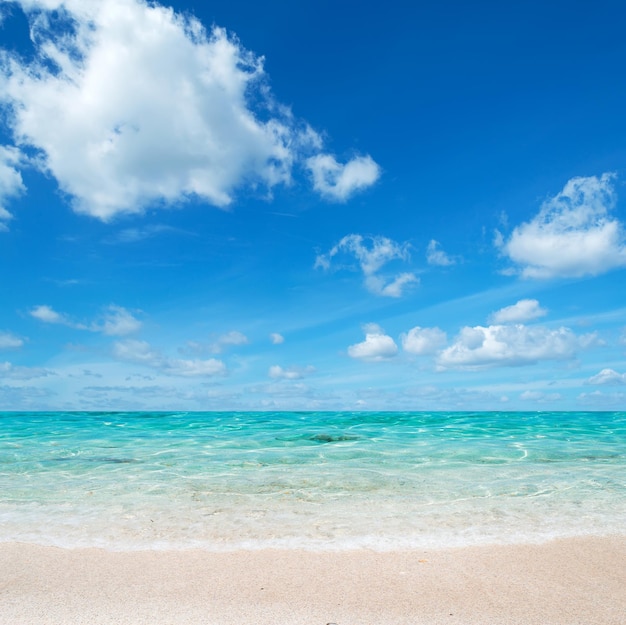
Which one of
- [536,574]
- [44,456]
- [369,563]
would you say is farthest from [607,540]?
[44,456]

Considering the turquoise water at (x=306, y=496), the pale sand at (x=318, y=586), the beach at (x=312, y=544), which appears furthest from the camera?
the turquoise water at (x=306, y=496)

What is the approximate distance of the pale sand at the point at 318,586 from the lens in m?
3.55

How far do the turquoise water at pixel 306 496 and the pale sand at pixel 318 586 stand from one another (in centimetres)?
44

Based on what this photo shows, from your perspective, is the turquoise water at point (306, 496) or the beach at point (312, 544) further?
the turquoise water at point (306, 496)

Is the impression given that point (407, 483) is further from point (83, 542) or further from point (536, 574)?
point (83, 542)

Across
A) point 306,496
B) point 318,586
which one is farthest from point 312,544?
point 306,496

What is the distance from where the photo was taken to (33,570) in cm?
443

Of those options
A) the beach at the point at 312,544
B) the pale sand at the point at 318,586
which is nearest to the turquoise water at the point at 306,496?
the beach at the point at 312,544

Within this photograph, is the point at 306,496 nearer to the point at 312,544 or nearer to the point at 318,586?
the point at 312,544

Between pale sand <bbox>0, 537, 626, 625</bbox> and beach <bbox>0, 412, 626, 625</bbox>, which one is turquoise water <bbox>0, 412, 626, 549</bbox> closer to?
beach <bbox>0, 412, 626, 625</bbox>

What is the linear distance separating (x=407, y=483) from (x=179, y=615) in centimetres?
589

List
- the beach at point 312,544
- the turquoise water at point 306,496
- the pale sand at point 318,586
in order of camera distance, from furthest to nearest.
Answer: the turquoise water at point 306,496 → the beach at point 312,544 → the pale sand at point 318,586

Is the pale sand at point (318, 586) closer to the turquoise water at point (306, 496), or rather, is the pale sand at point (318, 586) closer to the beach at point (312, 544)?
the beach at point (312, 544)

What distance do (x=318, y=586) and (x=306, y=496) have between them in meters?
3.62
